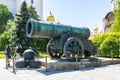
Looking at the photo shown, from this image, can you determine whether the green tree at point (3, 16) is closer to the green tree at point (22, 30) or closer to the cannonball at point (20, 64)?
the green tree at point (22, 30)

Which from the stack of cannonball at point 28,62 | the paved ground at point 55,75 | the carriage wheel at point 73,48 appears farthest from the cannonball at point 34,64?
the carriage wheel at point 73,48

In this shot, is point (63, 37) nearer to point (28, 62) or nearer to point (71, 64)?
point (71, 64)

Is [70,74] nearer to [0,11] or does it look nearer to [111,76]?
[111,76]

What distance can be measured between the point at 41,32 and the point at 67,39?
175 cm

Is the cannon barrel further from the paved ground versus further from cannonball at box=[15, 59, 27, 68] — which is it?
the paved ground

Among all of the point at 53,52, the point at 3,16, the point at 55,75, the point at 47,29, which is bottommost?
the point at 55,75

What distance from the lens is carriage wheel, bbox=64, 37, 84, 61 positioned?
17.2m

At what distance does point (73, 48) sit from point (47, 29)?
198 cm

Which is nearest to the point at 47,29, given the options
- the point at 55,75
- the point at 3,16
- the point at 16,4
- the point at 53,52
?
the point at 53,52

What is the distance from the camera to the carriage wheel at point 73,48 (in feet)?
56.4

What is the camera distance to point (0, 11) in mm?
63000

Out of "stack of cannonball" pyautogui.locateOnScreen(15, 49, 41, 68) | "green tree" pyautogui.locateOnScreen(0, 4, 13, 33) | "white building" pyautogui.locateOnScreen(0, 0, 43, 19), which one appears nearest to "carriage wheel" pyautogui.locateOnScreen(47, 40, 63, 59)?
"stack of cannonball" pyautogui.locateOnScreen(15, 49, 41, 68)

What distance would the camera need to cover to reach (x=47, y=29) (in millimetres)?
17047

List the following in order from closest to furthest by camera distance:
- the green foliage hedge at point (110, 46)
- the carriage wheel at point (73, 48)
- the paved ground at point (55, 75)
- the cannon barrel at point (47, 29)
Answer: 1. the paved ground at point (55, 75)
2. the cannon barrel at point (47, 29)
3. the carriage wheel at point (73, 48)
4. the green foliage hedge at point (110, 46)
